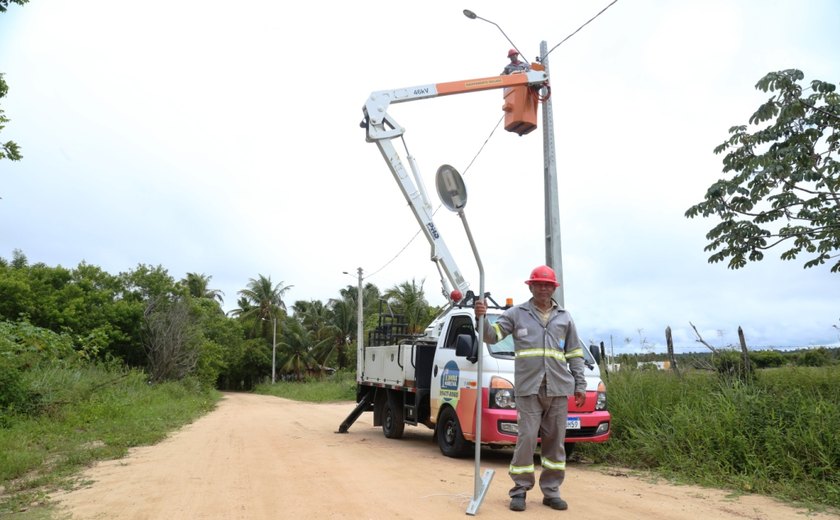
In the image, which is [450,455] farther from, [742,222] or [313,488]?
[742,222]

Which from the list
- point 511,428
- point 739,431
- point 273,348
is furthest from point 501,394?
point 273,348

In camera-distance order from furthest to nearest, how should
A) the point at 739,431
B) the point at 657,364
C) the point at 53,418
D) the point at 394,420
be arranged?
the point at 53,418 < the point at 394,420 < the point at 657,364 < the point at 739,431

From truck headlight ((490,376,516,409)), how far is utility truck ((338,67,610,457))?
0.01m

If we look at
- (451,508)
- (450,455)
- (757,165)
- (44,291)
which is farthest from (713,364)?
(44,291)

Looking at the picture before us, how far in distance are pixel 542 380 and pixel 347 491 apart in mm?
2071

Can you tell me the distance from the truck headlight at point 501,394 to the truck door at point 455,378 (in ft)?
1.18

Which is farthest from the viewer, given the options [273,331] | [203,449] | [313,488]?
[273,331]

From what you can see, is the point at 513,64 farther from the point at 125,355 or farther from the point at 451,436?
the point at 125,355

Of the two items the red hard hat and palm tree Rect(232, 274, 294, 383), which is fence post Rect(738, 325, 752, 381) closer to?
the red hard hat

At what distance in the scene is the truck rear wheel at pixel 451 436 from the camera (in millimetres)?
8125

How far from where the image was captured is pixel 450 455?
834cm

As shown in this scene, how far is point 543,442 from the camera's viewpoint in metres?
5.27

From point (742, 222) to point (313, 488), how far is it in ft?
20.7

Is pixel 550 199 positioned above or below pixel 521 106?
below
